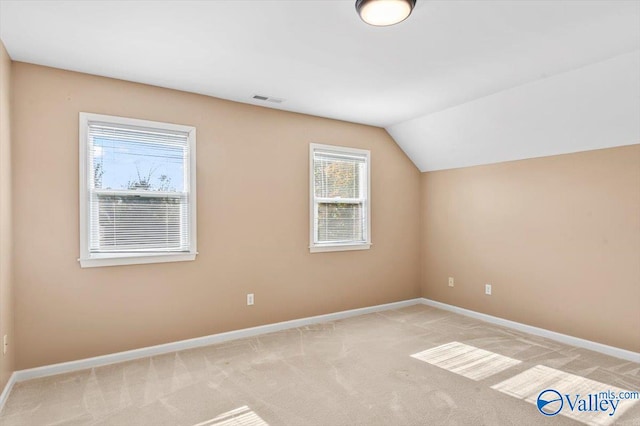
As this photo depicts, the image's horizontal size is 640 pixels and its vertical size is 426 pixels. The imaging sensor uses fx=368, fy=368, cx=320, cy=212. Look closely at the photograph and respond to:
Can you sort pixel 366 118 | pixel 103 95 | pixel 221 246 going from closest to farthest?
pixel 103 95 → pixel 221 246 → pixel 366 118

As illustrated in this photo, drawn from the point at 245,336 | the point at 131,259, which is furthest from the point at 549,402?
the point at 131,259

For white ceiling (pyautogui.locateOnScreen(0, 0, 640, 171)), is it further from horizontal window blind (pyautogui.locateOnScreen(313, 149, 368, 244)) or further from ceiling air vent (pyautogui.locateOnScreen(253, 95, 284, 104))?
horizontal window blind (pyautogui.locateOnScreen(313, 149, 368, 244))

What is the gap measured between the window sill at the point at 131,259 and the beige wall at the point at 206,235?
0.20ft

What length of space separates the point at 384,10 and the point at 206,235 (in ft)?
8.63

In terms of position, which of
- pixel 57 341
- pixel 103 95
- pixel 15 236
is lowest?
pixel 57 341

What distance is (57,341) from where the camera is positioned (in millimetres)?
3047

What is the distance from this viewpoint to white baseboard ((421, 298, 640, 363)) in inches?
129

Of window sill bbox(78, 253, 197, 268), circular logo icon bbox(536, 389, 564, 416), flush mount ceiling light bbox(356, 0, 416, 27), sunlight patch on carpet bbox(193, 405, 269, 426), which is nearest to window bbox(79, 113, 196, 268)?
window sill bbox(78, 253, 197, 268)

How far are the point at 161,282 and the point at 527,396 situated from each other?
3.18m

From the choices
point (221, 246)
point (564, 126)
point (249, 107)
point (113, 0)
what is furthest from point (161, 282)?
point (564, 126)

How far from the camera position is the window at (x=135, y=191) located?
320cm

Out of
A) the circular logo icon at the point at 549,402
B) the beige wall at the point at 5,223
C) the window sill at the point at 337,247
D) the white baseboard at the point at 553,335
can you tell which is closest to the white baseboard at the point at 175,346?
the beige wall at the point at 5,223

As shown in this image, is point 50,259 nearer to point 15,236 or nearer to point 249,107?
point 15,236

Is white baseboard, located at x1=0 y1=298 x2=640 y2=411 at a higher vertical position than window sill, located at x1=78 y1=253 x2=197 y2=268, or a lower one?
lower
